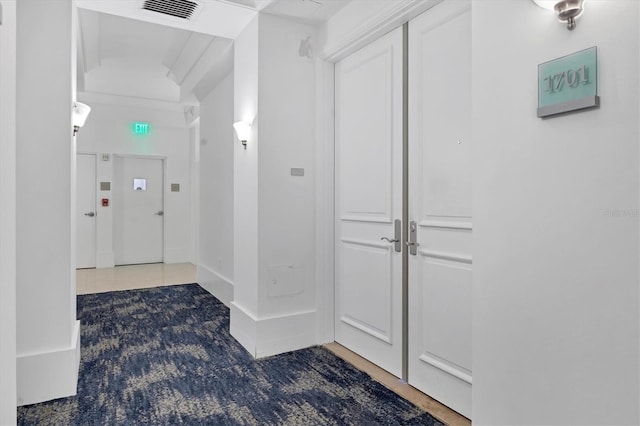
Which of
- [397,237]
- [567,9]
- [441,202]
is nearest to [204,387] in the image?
[397,237]

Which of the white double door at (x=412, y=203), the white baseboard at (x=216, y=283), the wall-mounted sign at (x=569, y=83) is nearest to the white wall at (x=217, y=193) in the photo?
the white baseboard at (x=216, y=283)

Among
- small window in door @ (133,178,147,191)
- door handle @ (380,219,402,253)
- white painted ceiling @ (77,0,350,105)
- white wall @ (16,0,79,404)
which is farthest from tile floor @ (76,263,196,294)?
door handle @ (380,219,402,253)

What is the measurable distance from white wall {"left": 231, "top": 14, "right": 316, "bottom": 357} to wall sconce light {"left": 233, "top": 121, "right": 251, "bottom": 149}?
80 millimetres

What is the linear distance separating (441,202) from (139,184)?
6694 millimetres

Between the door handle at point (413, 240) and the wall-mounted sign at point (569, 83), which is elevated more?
the wall-mounted sign at point (569, 83)

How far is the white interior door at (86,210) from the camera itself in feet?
23.1

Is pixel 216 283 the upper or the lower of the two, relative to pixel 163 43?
lower

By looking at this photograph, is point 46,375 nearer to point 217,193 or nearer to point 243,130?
point 243,130

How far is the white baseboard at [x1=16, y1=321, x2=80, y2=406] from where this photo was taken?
2344 millimetres

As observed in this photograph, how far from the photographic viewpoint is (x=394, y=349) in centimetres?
274

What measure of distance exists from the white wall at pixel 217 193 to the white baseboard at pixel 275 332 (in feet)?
4.16

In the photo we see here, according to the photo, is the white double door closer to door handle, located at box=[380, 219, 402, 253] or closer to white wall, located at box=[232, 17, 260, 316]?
door handle, located at box=[380, 219, 402, 253]

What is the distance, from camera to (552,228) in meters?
1.42

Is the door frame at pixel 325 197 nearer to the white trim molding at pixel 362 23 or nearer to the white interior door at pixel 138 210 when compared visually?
the white trim molding at pixel 362 23
